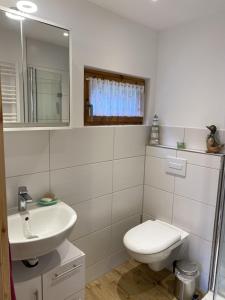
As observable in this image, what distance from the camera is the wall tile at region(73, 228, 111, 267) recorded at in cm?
193

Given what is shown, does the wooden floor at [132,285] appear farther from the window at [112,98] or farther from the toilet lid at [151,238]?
the window at [112,98]

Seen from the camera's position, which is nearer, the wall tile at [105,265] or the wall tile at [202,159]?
the wall tile at [202,159]

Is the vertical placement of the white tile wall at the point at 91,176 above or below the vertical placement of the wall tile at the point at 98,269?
above

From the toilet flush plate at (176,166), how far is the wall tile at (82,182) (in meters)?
0.54

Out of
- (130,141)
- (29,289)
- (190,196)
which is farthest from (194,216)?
(29,289)

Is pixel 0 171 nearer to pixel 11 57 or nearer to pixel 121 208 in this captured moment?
pixel 11 57

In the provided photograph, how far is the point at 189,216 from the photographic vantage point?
1987 millimetres

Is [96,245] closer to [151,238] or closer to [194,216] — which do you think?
[151,238]

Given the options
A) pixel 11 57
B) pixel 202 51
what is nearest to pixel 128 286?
pixel 11 57

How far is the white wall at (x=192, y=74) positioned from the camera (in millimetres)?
1826

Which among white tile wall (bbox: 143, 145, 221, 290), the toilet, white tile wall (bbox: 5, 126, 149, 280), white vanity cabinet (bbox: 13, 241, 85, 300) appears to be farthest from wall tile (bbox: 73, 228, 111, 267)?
white tile wall (bbox: 143, 145, 221, 290)

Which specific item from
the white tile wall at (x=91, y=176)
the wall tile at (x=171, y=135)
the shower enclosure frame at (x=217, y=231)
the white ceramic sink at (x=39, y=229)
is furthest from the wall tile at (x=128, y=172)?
the shower enclosure frame at (x=217, y=231)

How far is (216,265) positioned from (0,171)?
5.98 ft

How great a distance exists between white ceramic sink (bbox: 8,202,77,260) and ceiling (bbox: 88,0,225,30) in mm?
1519
